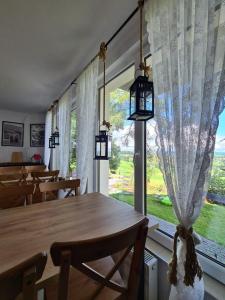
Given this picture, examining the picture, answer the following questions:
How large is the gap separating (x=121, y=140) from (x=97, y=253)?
1.43 metres

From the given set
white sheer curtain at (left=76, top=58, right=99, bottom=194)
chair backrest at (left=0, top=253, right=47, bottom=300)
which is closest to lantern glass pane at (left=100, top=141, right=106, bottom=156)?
white sheer curtain at (left=76, top=58, right=99, bottom=194)

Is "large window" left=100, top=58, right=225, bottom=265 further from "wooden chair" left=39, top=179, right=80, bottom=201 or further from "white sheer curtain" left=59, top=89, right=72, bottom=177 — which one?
"white sheer curtain" left=59, top=89, right=72, bottom=177

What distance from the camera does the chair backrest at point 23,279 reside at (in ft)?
1.54

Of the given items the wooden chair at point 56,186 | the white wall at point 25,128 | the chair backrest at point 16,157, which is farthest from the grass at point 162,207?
the white wall at point 25,128

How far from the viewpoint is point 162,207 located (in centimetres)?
145

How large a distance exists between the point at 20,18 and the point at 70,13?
418mm

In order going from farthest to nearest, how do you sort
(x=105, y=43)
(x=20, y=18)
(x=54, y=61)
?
(x=54, y=61) < (x=105, y=43) < (x=20, y=18)

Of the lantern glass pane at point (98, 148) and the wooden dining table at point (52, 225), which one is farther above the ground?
the lantern glass pane at point (98, 148)

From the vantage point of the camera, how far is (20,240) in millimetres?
875

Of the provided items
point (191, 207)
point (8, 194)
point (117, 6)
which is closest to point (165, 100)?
point (191, 207)

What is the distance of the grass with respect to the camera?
1.08m

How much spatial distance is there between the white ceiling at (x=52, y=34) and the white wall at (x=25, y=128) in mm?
2396

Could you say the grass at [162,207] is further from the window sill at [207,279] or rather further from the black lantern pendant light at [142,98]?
the black lantern pendant light at [142,98]

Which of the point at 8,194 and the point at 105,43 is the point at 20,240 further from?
the point at 105,43
